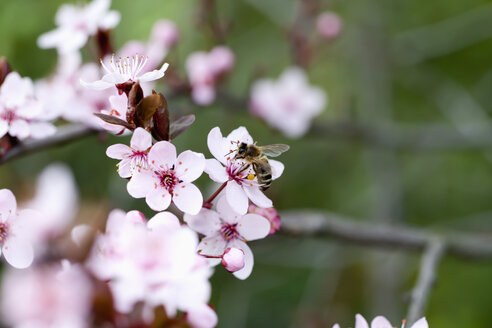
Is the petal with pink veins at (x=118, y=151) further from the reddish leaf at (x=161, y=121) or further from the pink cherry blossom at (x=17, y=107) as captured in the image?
the pink cherry blossom at (x=17, y=107)

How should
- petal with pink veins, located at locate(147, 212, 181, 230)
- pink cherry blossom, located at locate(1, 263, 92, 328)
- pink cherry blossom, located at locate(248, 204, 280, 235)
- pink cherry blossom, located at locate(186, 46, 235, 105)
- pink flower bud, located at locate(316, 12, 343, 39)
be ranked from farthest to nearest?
pink flower bud, located at locate(316, 12, 343, 39), pink cherry blossom, located at locate(186, 46, 235, 105), pink cherry blossom, located at locate(248, 204, 280, 235), petal with pink veins, located at locate(147, 212, 181, 230), pink cherry blossom, located at locate(1, 263, 92, 328)

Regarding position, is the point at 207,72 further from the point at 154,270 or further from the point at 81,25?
the point at 154,270

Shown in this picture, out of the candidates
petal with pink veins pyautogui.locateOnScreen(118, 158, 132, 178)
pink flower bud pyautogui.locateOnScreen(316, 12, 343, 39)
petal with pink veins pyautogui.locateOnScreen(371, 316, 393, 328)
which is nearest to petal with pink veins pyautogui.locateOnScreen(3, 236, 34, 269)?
petal with pink veins pyautogui.locateOnScreen(118, 158, 132, 178)

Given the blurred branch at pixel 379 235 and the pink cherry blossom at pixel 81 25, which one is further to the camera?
the blurred branch at pixel 379 235

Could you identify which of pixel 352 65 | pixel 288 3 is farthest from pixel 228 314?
pixel 288 3

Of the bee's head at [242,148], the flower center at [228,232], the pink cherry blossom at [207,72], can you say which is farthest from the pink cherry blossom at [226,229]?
the pink cherry blossom at [207,72]

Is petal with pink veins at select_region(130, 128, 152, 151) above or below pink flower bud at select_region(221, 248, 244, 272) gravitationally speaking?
above

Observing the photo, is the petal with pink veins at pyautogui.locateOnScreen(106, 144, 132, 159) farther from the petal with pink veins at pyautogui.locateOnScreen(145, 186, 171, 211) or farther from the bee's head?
the bee's head

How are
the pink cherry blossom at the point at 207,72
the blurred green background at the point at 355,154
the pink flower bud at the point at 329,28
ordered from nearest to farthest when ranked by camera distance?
1. the pink cherry blossom at the point at 207,72
2. the pink flower bud at the point at 329,28
3. the blurred green background at the point at 355,154
